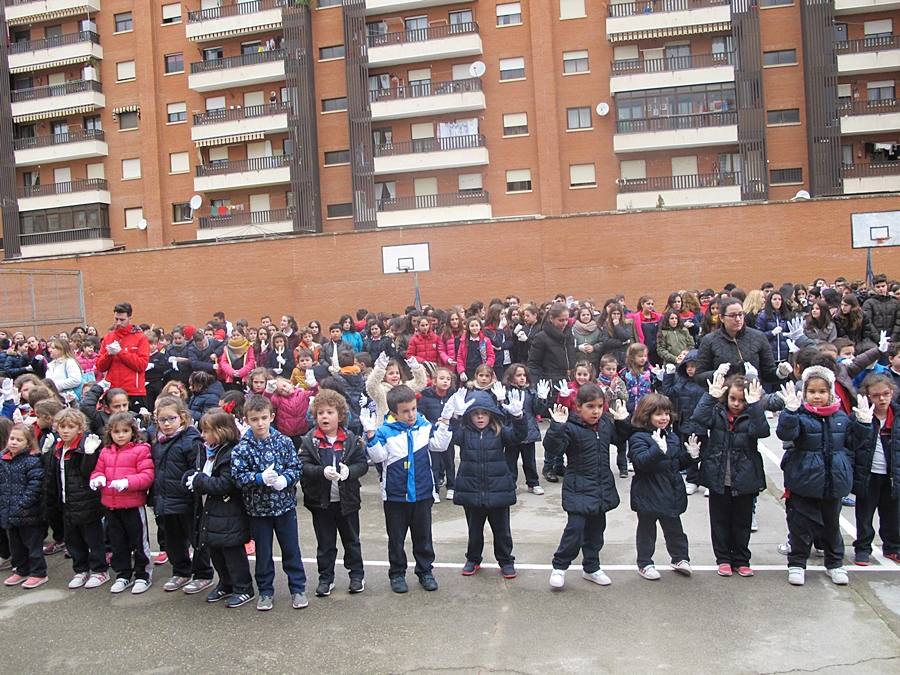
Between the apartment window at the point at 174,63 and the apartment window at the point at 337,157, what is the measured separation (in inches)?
357

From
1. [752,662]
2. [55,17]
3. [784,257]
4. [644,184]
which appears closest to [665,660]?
[752,662]

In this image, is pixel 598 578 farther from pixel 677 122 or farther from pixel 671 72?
pixel 671 72

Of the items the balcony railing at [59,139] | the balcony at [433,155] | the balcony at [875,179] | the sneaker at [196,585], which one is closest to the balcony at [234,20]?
the balcony railing at [59,139]

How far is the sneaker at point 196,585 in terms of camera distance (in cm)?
622

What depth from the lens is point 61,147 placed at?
132ft

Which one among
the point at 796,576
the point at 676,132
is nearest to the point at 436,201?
the point at 676,132

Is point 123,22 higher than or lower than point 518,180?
higher

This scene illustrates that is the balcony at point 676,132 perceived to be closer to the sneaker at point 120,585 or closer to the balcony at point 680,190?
the balcony at point 680,190

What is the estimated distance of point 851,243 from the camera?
913 inches

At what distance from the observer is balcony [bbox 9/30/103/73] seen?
1560 inches

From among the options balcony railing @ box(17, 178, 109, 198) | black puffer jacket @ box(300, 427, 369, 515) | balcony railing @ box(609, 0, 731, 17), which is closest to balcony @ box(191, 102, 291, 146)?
balcony railing @ box(17, 178, 109, 198)

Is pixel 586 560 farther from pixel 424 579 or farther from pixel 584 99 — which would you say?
pixel 584 99

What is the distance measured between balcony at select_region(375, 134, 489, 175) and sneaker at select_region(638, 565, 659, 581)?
30.6 meters

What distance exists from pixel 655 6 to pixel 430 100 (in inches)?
408
